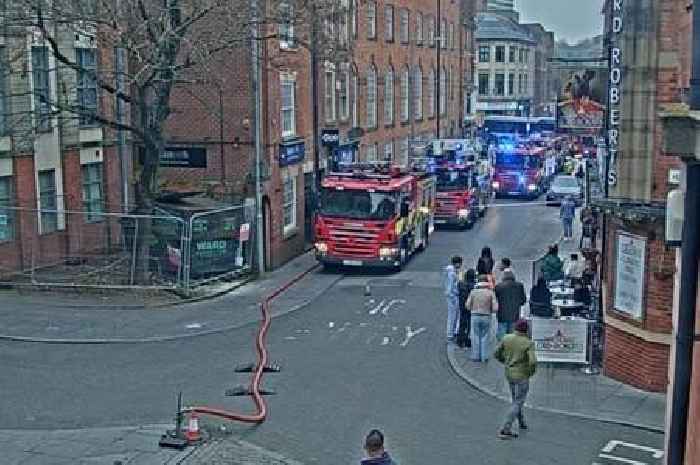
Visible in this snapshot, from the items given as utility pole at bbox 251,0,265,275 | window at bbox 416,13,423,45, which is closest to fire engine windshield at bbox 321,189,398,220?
utility pole at bbox 251,0,265,275

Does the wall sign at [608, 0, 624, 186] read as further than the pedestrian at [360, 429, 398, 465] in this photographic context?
Yes

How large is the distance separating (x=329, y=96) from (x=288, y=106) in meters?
5.79

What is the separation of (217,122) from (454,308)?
35.8ft

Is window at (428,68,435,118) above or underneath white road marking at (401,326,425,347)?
above

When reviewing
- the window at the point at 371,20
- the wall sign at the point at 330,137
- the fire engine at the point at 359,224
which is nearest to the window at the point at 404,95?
the window at the point at 371,20

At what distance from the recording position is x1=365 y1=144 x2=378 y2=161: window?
1684 inches

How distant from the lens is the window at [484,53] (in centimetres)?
9856

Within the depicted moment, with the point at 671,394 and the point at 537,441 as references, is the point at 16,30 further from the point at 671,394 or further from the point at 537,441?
the point at 671,394

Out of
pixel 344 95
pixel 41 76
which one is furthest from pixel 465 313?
pixel 344 95

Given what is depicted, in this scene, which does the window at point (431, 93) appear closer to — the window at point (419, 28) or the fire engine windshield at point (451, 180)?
the window at point (419, 28)

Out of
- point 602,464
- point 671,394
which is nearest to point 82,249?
point 602,464

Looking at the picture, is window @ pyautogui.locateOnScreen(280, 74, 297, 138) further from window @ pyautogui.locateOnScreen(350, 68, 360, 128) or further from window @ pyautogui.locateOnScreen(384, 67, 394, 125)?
window @ pyautogui.locateOnScreen(384, 67, 394, 125)

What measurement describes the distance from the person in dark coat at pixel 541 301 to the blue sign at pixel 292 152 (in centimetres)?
1116

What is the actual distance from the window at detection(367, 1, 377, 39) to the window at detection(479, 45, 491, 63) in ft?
189
